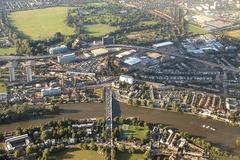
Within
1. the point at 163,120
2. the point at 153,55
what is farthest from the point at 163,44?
the point at 163,120

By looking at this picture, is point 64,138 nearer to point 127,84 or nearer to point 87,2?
point 127,84

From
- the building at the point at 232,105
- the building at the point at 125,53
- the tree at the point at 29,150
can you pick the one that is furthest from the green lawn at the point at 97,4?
the tree at the point at 29,150

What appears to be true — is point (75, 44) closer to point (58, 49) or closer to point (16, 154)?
point (58, 49)

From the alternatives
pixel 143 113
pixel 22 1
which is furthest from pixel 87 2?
pixel 143 113

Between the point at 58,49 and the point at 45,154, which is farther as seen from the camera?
the point at 58,49

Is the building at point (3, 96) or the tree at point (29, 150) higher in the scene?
the building at point (3, 96)

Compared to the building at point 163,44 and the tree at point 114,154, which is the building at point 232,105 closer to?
the tree at point 114,154
